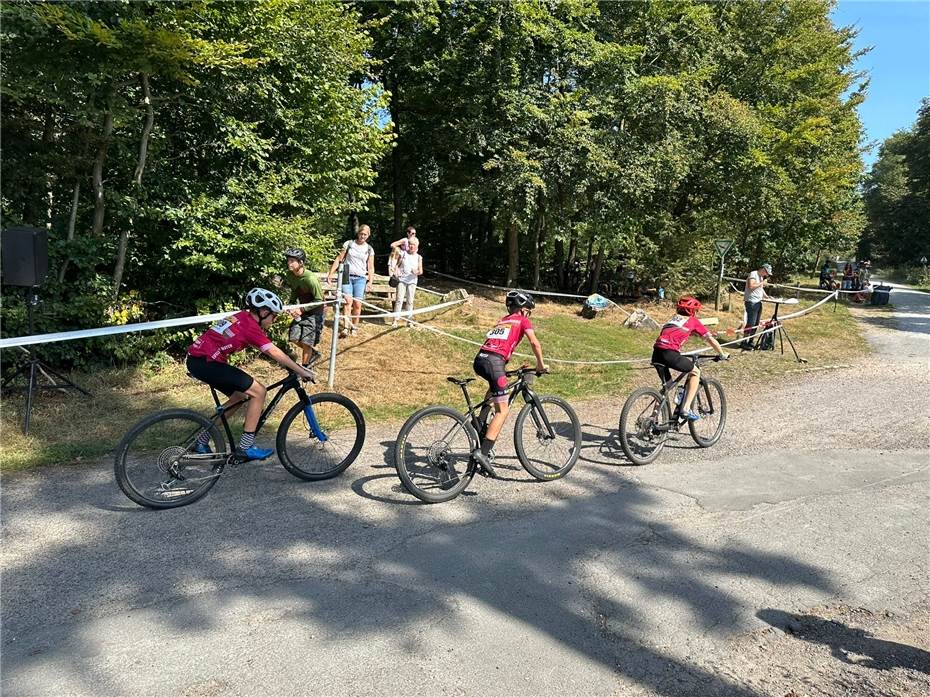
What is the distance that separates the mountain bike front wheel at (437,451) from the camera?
526 centimetres

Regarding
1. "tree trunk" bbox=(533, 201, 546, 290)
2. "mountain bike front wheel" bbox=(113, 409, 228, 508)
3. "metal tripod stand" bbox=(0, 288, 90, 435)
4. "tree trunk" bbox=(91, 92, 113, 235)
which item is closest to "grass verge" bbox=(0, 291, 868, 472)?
"metal tripod stand" bbox=(0, 288, 90, 435)

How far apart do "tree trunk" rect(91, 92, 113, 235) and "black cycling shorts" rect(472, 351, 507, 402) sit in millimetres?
6604

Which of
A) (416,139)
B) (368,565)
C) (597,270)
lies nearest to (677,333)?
(368,565)

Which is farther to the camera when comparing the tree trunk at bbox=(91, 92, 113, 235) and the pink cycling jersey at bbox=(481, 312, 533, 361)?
the tree trunk at bbox=(91, 92, 113, 235)

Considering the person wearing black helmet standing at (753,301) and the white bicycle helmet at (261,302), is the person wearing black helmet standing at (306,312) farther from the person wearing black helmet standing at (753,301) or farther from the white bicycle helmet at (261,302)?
the person wearing black helmet standing at (753,301)

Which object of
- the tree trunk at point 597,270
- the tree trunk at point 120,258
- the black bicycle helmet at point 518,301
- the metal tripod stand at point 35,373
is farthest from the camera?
the tree trunk at point 597,270

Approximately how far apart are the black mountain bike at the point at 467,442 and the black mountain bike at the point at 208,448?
2.34 feet

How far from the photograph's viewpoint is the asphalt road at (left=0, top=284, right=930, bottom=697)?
3.21 meters

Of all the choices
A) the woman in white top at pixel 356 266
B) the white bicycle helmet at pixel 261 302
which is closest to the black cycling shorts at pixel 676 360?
the white bicycle helmet at pixel 261 302

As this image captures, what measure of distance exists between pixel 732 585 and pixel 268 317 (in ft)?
13.6

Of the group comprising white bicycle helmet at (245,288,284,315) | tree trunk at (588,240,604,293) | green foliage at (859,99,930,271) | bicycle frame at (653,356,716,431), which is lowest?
bicycle frame at (653,356,716,431)

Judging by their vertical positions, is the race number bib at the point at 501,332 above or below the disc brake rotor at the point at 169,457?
above

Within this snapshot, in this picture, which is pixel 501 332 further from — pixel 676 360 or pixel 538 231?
pixel 538 231

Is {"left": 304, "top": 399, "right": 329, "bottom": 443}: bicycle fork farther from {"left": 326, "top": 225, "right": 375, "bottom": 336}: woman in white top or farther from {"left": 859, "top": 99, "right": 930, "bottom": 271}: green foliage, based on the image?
{"left": 859, "top": 99, "right": 930, "bottom": 271}: green foliage
